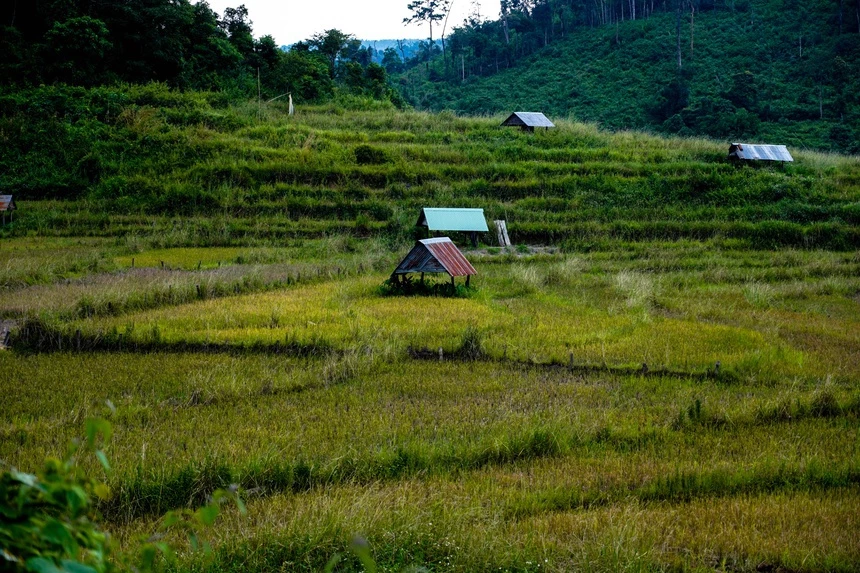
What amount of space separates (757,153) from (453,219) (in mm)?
15757

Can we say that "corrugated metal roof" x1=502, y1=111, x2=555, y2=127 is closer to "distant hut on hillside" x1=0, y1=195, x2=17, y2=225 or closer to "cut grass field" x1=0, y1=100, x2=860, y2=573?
"cut grass field" x1=0, y1=100, x2=860, y2=573

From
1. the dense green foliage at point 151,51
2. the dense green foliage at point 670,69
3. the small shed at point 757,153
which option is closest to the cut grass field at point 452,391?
the small shed at point 757,153

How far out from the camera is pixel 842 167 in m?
30.8

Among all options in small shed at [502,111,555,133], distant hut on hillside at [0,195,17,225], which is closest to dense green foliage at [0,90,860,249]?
distant hut on hillside at [0,195,17,225]

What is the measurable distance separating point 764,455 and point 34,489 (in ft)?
23.0

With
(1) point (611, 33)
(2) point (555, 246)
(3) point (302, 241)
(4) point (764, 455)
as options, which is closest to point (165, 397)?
(4) point (764, 455)

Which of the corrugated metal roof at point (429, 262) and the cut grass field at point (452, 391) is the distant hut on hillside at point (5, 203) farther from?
the corrugated metal roof at point (429, 262)

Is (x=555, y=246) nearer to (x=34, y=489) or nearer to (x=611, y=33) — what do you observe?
(x=34, y=489)

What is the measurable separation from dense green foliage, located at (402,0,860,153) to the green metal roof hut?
28.1m

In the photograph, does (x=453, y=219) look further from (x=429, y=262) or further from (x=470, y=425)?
(x=470, y=425)

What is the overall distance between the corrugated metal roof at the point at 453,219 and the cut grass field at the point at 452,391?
1.09 metres

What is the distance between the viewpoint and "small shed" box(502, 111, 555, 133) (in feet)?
114

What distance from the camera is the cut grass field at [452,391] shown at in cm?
541

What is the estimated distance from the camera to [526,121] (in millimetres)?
34656
